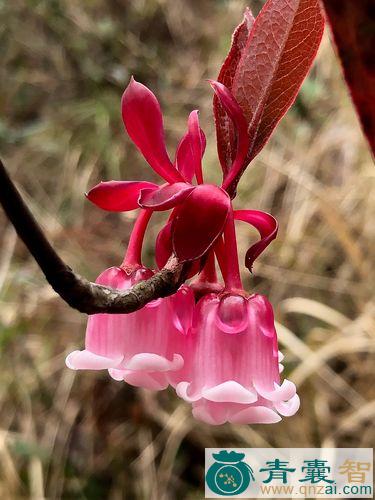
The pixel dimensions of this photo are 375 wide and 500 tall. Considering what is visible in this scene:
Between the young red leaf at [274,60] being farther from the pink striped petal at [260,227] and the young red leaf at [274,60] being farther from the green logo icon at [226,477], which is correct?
the green logo icon at [226,477]

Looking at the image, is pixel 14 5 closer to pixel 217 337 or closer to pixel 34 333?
pixel 34 333

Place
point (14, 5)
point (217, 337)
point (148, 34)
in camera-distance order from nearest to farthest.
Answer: point (217, 337) → point (14, 5) → point (148, 34)

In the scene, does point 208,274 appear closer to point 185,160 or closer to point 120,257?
point 185,160

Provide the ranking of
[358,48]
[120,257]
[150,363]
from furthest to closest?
[120,257] < [150,363] < [358,48]

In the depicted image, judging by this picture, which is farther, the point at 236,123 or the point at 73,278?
the point at 236,123

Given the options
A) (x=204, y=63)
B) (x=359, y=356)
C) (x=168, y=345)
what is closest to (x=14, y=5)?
(x=204, y=63)

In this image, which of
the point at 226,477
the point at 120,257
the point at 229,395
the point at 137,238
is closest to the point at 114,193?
Result: the point at 137,238
